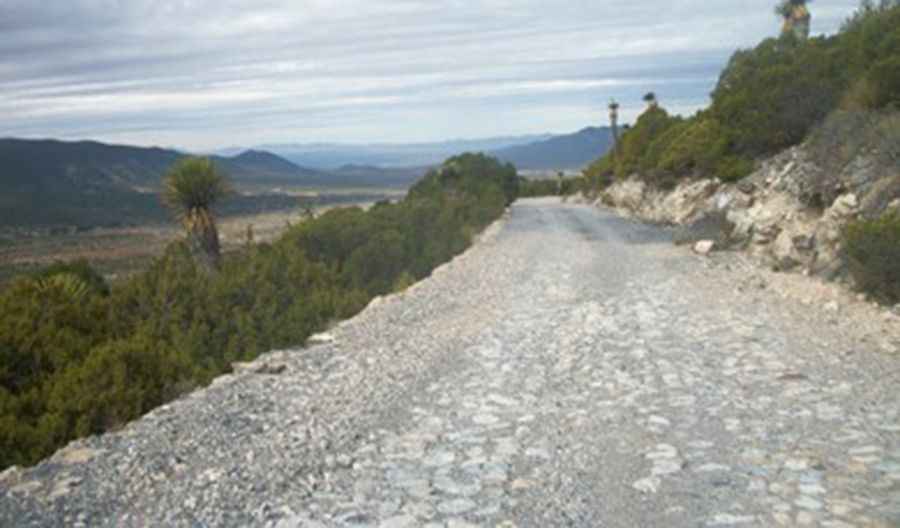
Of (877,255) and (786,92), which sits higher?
(786,92)

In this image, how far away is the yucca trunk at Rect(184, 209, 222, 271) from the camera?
73.5 ft

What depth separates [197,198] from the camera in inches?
886

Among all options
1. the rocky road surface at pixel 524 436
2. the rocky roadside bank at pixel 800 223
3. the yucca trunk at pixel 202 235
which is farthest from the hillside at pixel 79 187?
the rocky road surface at pixel 524 436

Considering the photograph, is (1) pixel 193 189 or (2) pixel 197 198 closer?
(1) pixel 193 189

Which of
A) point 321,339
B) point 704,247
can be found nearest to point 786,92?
point 704,247

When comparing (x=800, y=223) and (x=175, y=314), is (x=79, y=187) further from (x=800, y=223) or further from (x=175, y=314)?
(x=800, y=223)

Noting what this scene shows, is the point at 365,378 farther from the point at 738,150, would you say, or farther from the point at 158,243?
the point at 158,243

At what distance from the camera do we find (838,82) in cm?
2117

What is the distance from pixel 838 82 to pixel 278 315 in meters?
14.5

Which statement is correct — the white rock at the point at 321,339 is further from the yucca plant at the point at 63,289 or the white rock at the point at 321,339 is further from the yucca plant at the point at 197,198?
the yucca plant at the point at 197,198

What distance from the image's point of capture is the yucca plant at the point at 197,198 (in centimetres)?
2227

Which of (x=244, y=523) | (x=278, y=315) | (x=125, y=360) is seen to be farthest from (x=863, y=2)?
(x=244, y=523)

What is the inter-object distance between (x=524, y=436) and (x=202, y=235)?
16925 millimetres

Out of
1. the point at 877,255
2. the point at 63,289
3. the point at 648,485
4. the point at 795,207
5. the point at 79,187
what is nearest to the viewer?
the point at 648,485
